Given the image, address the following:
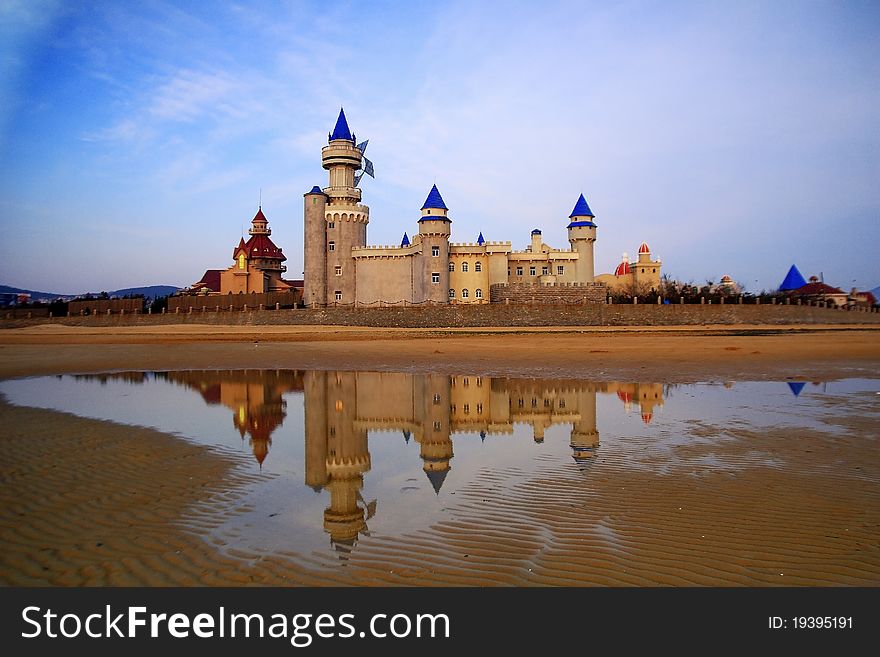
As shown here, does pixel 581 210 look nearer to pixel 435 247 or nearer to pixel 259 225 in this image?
pixel 435 247

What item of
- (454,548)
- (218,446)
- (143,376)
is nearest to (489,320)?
(143,376)

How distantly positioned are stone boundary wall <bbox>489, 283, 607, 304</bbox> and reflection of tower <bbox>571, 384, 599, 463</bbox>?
36.7 metres

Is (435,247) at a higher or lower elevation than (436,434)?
higher

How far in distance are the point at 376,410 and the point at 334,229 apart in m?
47.9

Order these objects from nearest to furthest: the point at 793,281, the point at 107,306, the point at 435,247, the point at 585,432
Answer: the point at 585,432, the point at 435,247, the point at 107,306, the point at 793,281

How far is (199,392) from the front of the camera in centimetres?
1681

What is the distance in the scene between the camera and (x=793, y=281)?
7781 centimetres

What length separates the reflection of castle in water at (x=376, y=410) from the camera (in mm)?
8188

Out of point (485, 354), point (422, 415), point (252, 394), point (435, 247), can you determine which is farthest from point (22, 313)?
point (422, 415)

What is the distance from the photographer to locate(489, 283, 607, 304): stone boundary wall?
51.9m

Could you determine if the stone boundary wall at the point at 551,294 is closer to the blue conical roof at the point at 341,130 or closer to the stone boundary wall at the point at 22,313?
the blue conical roof at the point at 341,130

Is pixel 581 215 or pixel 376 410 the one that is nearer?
pixel 376 410
